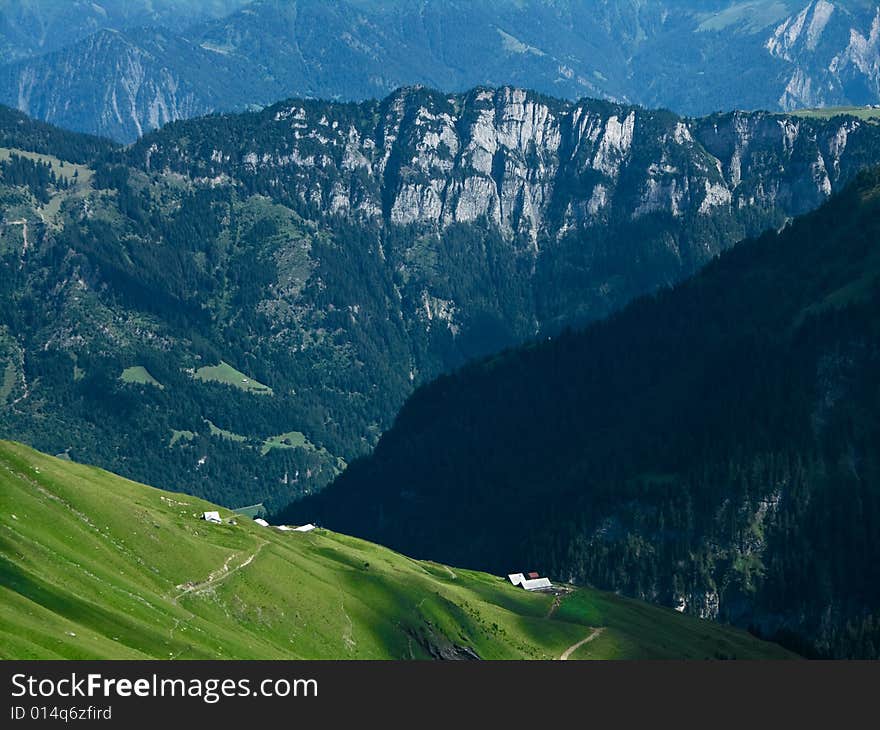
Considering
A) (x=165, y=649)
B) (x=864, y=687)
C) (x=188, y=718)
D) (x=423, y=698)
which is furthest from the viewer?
(x=165, y=649)

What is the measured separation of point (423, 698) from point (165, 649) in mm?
40799

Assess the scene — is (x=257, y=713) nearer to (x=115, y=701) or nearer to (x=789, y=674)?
(x=115, y=701)

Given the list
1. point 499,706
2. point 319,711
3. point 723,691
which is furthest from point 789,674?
point 319,711

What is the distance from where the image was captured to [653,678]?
599 ft

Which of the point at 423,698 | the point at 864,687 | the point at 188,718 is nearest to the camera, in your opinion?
the point at 188,718

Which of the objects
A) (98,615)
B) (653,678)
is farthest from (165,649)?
(653,678)

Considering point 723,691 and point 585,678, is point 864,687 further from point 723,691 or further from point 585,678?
point 585,678

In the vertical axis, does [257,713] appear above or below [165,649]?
below

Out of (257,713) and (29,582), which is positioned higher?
(29,582)

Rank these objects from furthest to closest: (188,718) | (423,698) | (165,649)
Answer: (165,649) < (423,698) < (188,718)

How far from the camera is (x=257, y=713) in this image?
6088 inches

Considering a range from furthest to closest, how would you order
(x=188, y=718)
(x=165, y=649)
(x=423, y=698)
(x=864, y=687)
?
(x=165, y=649) < (x=864, y=687) < (x=423, y=698) < (x=188, y=718)

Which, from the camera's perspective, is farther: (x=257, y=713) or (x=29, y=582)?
(x=29, y=582)

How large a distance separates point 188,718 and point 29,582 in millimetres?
52490
